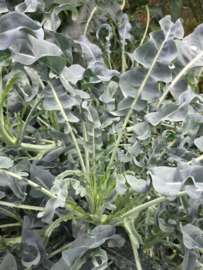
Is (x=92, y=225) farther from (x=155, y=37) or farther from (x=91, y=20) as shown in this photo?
(x=91, y=20)

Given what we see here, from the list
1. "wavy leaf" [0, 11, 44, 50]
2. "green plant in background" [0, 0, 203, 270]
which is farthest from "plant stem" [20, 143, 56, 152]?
"wavy leaf" [0, 11, 44, 50]

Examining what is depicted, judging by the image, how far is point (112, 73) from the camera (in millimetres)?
414

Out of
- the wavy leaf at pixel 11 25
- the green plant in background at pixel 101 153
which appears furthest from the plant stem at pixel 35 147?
the wavy leaf at pixel 11 25

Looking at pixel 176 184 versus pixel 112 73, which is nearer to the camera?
pixel 176 184

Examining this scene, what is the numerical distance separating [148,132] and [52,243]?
319mm

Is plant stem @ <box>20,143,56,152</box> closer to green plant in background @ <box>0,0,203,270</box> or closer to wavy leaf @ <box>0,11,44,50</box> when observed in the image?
green plant in background @ <box>0,0,203,270</box>

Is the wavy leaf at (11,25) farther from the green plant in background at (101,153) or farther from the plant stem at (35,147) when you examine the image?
the plant stem at (35,147)

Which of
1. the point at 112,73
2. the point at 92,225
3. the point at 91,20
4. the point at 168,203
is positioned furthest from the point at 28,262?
the point at 91,20

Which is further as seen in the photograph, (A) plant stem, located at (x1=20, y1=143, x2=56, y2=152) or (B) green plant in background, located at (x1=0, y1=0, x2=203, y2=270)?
(A) plant stem, located at (x1=20, y1=143, x2=56, y2=152)

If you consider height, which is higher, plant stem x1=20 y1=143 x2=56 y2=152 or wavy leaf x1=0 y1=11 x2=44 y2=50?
wavy leaf x1=0 y1=11 x2=44 y2=50

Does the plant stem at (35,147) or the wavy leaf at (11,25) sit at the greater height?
the wavy leaf at (11,25)

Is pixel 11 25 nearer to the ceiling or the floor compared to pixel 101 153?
nearer to the ceiling

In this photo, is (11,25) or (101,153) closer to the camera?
(11,25)

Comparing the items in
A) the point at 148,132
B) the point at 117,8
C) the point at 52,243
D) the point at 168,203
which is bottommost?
the point at 52,243
